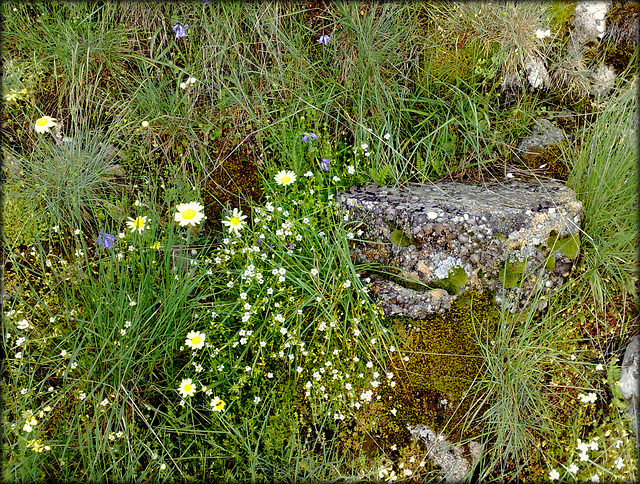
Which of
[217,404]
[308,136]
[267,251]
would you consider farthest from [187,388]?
[308,136]

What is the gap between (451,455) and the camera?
2.29 metres

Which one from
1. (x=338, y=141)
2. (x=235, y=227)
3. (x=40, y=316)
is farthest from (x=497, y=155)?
(x=40, y=316)

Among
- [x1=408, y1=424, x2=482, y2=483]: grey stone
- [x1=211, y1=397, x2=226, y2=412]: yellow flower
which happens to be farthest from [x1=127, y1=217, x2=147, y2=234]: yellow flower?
[x1=408, y1=424, x2=482, y2=483]: grey stone

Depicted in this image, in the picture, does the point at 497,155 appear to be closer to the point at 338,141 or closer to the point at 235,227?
the point at 338,141

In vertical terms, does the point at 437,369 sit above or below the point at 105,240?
below

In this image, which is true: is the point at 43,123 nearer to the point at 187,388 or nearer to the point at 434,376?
the point at 187,388

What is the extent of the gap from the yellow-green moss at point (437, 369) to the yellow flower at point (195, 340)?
1074mm

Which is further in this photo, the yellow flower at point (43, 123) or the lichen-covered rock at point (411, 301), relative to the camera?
Answer: the yellow flower at point (43, 123)

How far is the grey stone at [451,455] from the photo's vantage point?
2.29 metres

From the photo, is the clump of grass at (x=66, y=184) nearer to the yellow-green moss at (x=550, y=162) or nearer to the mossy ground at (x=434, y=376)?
the mossy ground at (x=434, y=376)

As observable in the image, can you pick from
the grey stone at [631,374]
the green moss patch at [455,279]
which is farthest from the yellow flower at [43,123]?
the grey stone at [631,374]

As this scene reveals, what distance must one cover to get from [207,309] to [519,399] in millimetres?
1858

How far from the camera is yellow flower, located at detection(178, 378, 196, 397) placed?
2.30m

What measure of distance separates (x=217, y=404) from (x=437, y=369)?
1.26 meters
